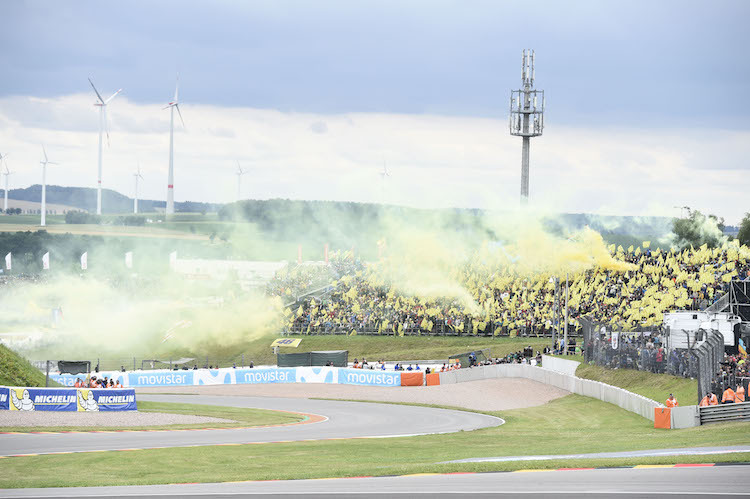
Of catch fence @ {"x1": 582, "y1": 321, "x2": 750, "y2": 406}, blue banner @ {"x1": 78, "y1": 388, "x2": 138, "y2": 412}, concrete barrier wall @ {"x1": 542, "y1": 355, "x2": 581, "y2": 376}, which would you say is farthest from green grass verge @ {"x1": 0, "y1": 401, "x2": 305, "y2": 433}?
concrete barrier wall @ {"x1": 542, "y1": 355, "x2": 581, "y2": 376}

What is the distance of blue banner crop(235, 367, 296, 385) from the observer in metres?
58.8

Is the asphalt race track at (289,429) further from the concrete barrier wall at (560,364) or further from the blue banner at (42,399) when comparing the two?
the concrete barrier wall at (560,364)

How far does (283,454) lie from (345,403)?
20781 mm

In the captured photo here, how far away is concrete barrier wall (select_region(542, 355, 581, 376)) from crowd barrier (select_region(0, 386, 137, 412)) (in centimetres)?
2431

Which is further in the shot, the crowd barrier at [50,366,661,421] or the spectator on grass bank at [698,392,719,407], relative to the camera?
the crowd barrier at [50,366,661,421]

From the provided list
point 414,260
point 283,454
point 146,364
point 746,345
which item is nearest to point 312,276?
point 414,260

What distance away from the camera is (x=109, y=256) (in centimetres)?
10719

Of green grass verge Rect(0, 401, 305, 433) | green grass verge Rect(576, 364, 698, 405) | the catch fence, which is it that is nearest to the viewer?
the catch fence

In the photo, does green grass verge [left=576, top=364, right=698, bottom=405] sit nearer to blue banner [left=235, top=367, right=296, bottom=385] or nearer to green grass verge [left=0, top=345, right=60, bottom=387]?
blue banner [left=235, top=367, right=296, bottom=385]

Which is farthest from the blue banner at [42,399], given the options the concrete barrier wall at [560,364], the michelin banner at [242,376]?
the concrete barrier wall at [560,364]

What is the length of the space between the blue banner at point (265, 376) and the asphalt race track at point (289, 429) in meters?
7.81

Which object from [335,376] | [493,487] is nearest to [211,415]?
[335,376]

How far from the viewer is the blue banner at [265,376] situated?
58844mm

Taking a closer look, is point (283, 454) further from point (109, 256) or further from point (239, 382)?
point (109, 256)
